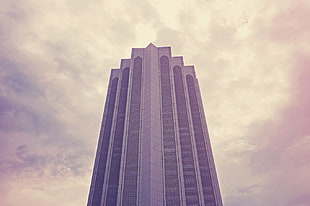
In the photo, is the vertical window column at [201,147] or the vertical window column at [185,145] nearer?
the vertical window column at [185,145]

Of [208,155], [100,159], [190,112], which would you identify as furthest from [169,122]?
[100,159]

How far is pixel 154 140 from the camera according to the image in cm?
10494

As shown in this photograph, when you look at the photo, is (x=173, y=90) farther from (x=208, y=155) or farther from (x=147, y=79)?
(x=208, y=155)

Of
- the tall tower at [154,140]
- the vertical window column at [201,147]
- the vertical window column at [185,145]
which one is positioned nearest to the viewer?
the tall tower at [154,140]

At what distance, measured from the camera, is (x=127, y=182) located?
97.8m

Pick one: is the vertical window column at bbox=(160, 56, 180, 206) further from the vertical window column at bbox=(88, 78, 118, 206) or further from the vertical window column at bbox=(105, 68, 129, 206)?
the vertical window column at bbox=(88, 78, 118, 206)

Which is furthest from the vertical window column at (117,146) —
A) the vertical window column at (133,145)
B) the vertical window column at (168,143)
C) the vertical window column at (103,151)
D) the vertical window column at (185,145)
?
the vertical window column at (185,145)

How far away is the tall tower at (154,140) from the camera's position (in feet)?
310

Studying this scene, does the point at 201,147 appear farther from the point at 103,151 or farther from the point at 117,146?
the point at 103,151

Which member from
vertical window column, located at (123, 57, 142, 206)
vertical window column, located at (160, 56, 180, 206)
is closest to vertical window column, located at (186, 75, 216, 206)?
vertical window column, located at (160, 56, 180, 206)

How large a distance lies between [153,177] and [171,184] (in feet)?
28.2

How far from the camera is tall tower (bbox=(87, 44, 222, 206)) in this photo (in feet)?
310

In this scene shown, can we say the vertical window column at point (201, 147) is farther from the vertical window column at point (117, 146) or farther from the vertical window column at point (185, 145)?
the vertical window column at point (117, 146)

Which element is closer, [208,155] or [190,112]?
[208,155]
